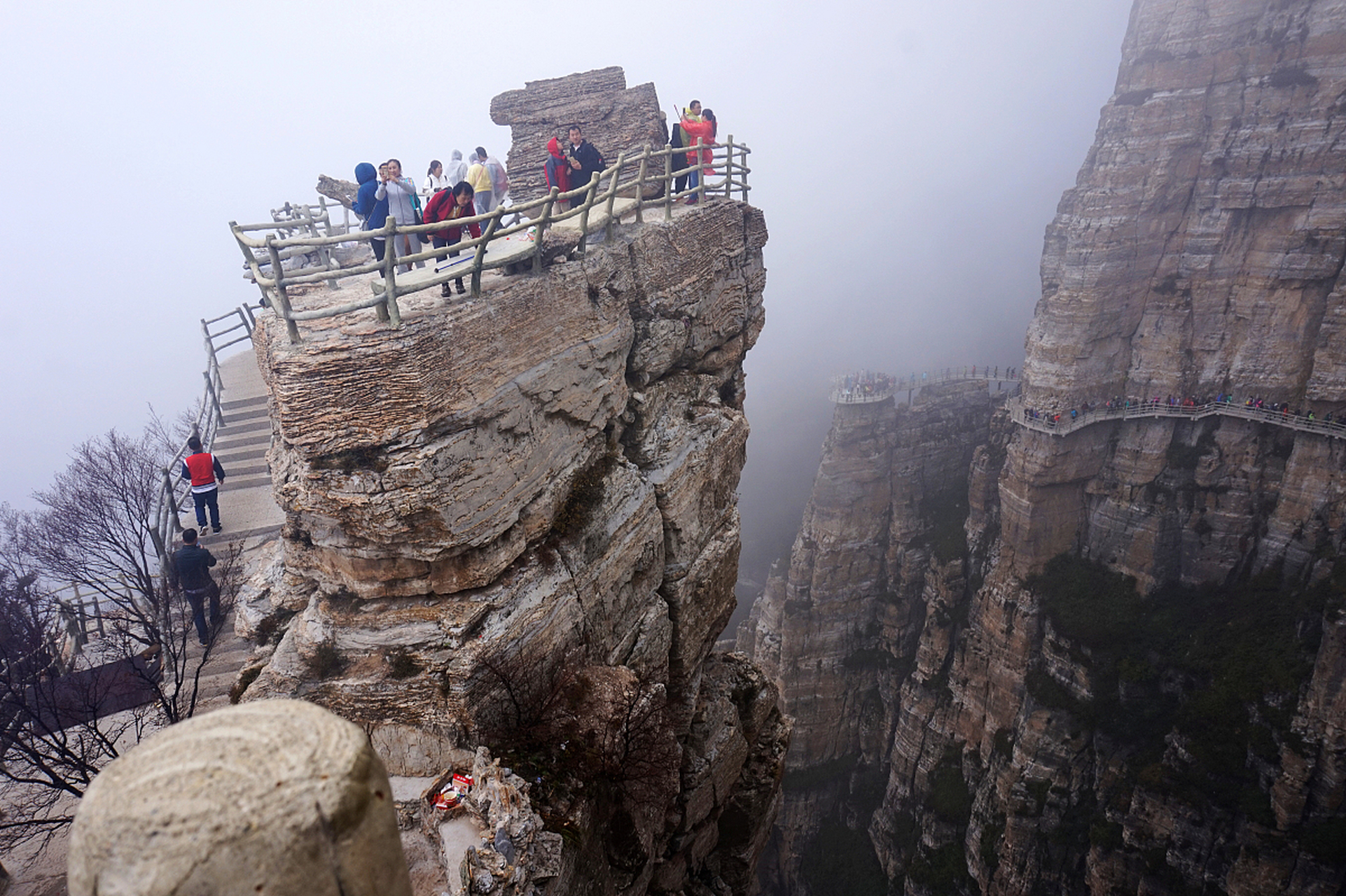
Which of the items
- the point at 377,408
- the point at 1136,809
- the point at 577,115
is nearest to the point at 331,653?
the point at 377,408

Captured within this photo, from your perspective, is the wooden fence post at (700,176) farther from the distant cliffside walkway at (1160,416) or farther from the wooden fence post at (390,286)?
the distant cliffside walkway at (1160,416)

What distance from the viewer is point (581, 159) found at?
1284cm

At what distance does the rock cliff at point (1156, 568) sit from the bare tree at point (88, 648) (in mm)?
38112

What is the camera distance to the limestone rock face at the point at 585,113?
588 inches

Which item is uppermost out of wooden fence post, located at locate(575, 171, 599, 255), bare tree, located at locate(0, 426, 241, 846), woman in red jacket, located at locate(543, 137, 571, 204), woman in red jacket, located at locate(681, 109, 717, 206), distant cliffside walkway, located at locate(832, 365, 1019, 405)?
woman in red jacket, located at locate(681, 109, 717, 206)

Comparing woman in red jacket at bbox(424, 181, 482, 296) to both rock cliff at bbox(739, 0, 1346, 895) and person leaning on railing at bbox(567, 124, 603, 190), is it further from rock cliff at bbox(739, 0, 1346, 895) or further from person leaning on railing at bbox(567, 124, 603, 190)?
rock cliff at bbox(739, 0, 1346, 895)

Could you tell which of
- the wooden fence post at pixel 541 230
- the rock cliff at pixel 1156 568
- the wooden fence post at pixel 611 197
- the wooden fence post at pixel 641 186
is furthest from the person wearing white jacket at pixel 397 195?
the rock cliff at pixel 1156 568

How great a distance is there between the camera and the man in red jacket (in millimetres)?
13070

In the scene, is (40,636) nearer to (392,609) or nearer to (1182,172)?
(392,609)

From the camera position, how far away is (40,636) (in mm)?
13344

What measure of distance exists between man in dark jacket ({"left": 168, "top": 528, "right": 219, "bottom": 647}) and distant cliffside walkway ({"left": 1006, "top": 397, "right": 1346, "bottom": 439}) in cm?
4040

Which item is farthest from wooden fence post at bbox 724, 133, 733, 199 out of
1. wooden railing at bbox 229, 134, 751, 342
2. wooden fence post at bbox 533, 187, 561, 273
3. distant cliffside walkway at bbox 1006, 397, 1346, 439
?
distant cliffside walkway at bbox 1006, 397, 1346, 439

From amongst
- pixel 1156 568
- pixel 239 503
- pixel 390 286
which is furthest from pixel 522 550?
pixel 1156 568

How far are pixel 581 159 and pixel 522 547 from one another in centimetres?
771
